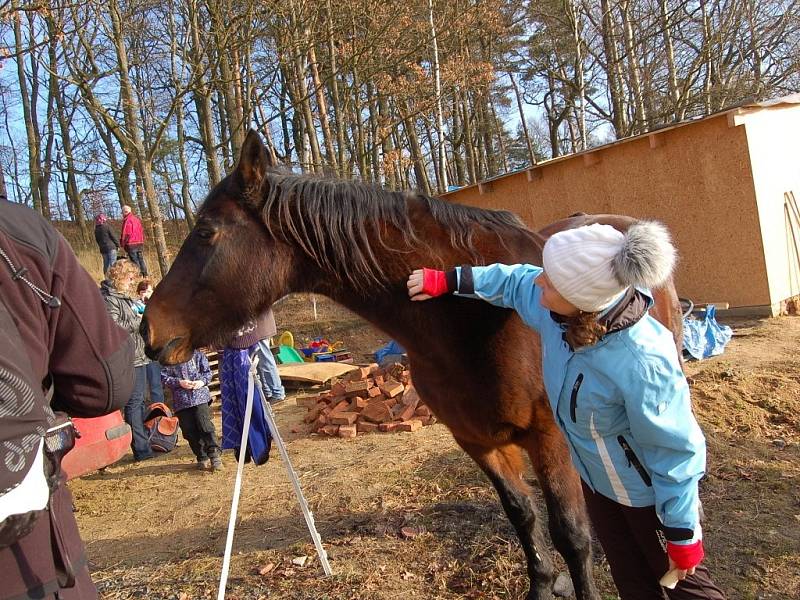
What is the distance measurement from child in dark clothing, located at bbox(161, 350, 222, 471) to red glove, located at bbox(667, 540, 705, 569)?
4.77 meters

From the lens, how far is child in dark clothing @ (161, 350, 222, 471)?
548 cm

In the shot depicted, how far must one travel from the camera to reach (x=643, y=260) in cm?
148

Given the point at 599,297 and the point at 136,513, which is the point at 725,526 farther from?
the point at 136,513

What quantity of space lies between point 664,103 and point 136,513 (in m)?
20.0

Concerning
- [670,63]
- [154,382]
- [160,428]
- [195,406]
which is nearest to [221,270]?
[195,406]

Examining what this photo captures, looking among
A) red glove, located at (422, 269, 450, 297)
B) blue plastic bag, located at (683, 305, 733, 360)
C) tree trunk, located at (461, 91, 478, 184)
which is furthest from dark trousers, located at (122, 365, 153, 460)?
tree trunk, located at (461, 91, 478, 184)

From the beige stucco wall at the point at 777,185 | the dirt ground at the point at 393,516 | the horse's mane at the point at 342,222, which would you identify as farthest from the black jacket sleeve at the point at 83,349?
the beige stucco wall at the point at 777,185

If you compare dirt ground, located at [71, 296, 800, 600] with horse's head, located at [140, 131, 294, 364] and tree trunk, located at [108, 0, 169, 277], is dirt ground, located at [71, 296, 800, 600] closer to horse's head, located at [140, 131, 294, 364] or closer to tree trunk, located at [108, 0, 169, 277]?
horse's head, located at [140, 131, 294, 364]

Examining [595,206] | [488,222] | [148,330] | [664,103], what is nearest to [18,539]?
[148,330]

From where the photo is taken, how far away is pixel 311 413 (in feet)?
22.3

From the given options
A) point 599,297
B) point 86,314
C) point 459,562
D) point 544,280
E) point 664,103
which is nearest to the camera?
point 86,314

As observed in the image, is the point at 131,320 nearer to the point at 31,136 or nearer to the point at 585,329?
the point at 585,329

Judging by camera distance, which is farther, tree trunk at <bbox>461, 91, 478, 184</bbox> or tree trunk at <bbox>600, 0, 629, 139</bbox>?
tree trunk at <bbox>461, 91, 478, 184</bbox>

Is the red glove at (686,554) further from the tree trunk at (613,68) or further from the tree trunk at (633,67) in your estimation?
the tree trunk at (633,67)
